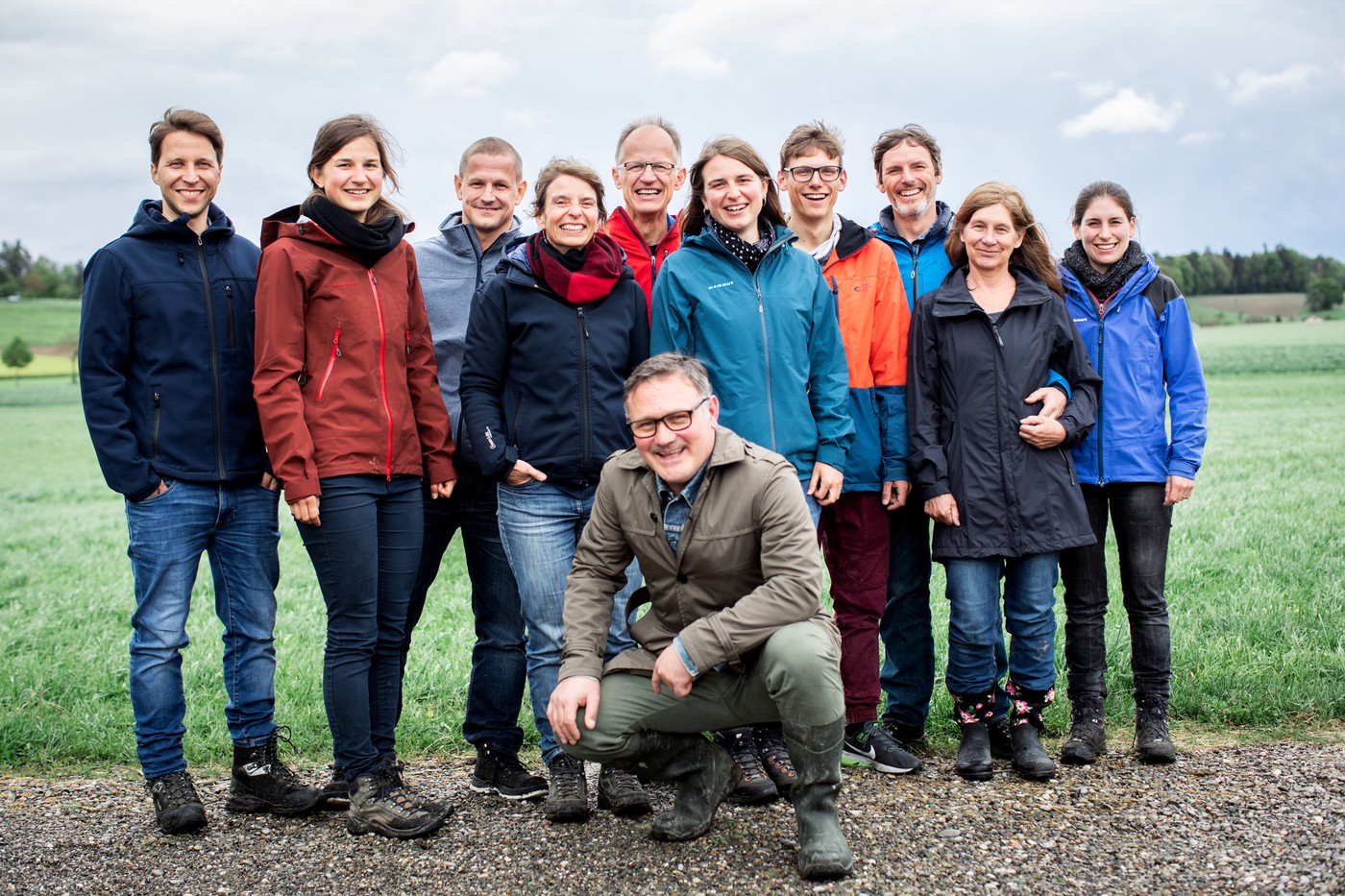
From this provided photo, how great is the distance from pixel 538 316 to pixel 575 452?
0.60 m

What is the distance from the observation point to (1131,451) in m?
5.09

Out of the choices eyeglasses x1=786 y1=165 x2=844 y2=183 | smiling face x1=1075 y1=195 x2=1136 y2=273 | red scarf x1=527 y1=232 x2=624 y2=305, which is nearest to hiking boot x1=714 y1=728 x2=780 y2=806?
red scarf x1=527 y1=232 x2=624 y2=305

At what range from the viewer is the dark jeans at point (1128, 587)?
516cm

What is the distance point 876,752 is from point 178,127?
4184 millimetres

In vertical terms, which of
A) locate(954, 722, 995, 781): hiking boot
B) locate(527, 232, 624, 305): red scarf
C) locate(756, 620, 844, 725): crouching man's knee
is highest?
locate(527, 232, 624, 305): red scarf

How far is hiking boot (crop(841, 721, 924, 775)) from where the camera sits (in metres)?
4.93

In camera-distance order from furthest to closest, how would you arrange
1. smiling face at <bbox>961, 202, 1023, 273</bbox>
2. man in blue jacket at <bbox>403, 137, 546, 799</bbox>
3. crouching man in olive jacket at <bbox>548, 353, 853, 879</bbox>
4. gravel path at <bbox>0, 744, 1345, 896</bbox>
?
smiling face at <bbox>961, 202, 1023, 273</bbox> → man in blue jacket at <bbox>403, 137, 546, 799</bbox> → crouching man in olive jacket at <bbox>548, 353, 853, 879</bbox> → gravel path at <bbox>0, 744, 1345, 896</bbox>

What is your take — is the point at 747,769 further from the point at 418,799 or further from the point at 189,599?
the point at 189,599

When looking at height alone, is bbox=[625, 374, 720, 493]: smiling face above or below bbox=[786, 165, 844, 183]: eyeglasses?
below

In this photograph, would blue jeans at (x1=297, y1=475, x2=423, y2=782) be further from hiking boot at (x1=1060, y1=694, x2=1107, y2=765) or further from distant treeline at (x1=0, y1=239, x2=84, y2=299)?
distant treeline at (x1=0, y1=239, x2=84, y2=299)

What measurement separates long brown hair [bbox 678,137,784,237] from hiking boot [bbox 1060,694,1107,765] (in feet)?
8.92

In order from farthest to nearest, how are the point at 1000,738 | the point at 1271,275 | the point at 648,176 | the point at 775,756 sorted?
the point at 1271,275 → the point at 648,176 → the point at 1000,738 → the point at 775,756

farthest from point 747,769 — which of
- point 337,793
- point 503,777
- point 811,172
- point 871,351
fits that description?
point 811,172

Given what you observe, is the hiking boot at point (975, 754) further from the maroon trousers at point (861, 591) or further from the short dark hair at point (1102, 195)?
the short dark hair at point (1102, 195)
